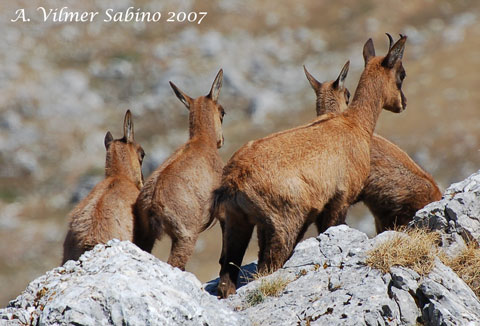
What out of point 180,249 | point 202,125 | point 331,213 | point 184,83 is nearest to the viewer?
point 331,213

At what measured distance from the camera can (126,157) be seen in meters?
13.3

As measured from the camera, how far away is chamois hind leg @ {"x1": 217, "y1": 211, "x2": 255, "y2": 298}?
9.93m

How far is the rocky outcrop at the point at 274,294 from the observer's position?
23.0 feet

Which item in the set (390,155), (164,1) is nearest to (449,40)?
(164,1)

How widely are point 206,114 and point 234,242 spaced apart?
4.06m

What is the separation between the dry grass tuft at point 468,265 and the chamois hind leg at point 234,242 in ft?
8.22

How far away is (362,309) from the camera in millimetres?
7910

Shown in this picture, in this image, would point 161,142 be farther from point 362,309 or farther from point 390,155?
point 362,309

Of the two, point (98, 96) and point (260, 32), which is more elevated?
point (260, 32)

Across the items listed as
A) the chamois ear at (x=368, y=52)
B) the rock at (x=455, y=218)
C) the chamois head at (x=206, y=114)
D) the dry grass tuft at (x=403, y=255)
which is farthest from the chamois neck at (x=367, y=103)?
the dry grass tuft at (x=403, y=255)

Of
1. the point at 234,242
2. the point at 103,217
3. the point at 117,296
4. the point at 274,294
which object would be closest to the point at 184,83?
the point at 103,217

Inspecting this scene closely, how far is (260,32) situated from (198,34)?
4.30m

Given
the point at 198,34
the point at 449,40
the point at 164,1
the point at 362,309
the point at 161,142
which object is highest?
the point at 164,1

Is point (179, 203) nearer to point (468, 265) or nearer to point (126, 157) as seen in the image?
point (126, 157)
